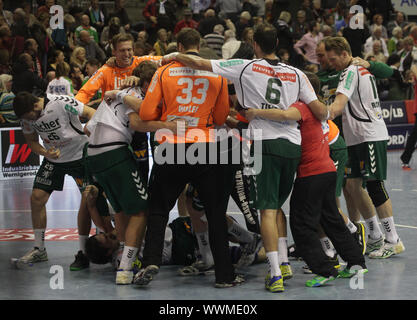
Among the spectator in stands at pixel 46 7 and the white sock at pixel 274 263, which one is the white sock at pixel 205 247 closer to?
the white sock at pixel 274 263

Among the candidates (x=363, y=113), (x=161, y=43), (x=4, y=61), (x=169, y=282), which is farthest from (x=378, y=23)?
(x=169, y=282)

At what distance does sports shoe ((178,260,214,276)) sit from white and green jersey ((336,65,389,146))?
1971 mm

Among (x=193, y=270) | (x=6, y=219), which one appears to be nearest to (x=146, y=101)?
(x=193, y=270)

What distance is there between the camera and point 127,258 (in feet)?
20.3

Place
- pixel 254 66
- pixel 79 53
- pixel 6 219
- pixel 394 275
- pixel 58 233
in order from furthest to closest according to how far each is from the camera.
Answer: pixel 79 53 → pixel 6 219 → pixel 58 233 → pixel 394 275 → pixel 254 66

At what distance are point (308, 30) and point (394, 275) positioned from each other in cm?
1389

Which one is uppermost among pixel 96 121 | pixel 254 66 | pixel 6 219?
Answer: pixel 254 66

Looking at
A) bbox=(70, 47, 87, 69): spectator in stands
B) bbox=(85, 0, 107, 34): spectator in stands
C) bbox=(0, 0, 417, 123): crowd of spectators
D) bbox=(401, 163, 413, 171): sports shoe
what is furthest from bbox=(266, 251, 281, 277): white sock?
bbox=(85, 0, 107, 34): spectator in stands

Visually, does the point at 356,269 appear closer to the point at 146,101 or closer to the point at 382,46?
the point at 146,101

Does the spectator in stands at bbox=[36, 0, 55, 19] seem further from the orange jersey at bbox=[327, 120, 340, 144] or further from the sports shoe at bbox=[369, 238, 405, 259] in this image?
the sports shoe at bbox=[369, 238, 405, 259]

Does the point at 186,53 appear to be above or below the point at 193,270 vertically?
above

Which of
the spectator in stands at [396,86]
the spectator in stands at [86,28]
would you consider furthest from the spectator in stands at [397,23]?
the spectator in stands at [86,28]

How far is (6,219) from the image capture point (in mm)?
9383

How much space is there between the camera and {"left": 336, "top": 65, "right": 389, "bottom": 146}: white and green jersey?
23.0 feet
